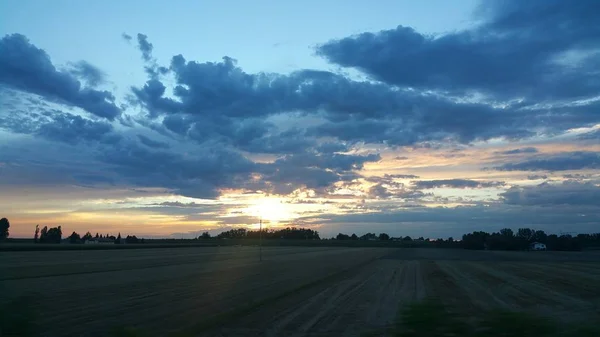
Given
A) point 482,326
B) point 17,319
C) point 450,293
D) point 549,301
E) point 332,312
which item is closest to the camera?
point 482,326

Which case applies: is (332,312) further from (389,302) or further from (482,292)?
(482,292)

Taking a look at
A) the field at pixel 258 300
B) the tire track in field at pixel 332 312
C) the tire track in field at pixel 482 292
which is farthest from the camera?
the tire track in field at pixel 482 292

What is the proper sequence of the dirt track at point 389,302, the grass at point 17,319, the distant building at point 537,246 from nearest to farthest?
the grass at point 17,319 < the dirt track at point 389,302 < the distant building at point 537,246

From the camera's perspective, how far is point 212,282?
35.6m

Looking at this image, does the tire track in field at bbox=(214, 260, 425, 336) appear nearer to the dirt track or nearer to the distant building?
the dirt track

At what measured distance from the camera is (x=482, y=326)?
230 inches

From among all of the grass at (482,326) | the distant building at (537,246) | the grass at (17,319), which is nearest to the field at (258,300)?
the grass at (17,319)

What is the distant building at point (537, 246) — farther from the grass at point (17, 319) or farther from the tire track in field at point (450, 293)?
the grass at point (17, 319)

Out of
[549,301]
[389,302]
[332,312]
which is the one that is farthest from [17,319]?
[549,301]

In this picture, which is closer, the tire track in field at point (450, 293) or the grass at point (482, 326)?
the grass at point (482, 326)

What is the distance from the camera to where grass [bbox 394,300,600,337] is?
5672 millimetres

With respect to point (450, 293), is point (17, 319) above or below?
above

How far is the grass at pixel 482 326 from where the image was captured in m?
5.67

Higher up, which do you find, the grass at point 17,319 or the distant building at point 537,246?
the distant building at point 537,246
